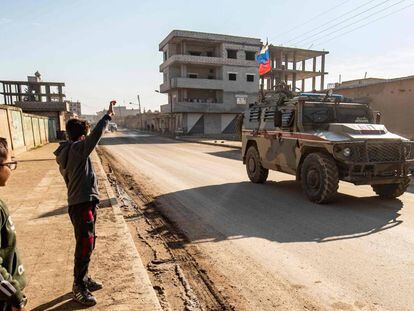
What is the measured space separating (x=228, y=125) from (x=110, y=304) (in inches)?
1946

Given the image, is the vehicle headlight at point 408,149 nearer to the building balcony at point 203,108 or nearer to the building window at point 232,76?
the building balcony at point 203,108

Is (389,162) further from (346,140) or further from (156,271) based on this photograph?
(156,271)

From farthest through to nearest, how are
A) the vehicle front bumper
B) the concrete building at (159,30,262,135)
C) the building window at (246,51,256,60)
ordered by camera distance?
1. the building window at (246,51,256,60)
2. the concrete building at (159,30,262,135)
3. the vehicle front bumper

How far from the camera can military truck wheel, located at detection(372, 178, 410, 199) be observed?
7648 millimetres

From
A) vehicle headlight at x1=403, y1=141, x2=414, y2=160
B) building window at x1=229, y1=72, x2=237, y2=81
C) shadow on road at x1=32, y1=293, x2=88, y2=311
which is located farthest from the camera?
building window at x1=229, y1=72, x2=237, y2=81

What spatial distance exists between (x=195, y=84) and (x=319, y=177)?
42.8 metres

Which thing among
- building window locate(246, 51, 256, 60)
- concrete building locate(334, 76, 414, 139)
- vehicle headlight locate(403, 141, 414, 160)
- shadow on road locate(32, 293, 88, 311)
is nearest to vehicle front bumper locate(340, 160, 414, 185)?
vehicle headlight locate(403, 141, 414, 160)

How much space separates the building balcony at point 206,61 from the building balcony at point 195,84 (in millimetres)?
2526

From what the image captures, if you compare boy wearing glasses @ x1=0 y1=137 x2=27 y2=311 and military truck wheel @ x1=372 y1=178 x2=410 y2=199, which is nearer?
boy wearing glasses @ x1=0 y1=137 x2=27 y2=311

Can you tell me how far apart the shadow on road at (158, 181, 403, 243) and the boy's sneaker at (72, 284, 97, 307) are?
2.35 meters

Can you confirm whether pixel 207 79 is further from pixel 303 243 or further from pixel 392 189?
pixel 303 243

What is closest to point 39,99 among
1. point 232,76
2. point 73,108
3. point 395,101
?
point 73,108

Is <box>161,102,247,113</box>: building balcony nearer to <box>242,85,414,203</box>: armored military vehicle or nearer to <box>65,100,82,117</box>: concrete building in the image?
<box>65,100,82,117</box>: concrete building

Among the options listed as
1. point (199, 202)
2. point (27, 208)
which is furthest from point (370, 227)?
point (27, 208)
